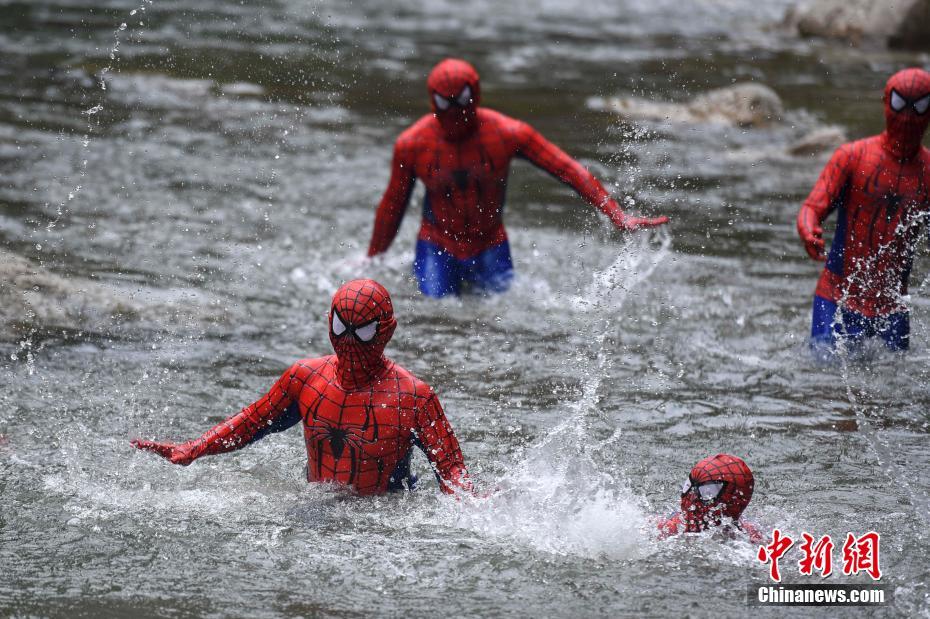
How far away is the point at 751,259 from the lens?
9625mm

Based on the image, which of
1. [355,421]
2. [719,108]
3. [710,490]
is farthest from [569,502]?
[719,108]

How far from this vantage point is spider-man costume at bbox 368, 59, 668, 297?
793cm

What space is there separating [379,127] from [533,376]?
6.10 meters

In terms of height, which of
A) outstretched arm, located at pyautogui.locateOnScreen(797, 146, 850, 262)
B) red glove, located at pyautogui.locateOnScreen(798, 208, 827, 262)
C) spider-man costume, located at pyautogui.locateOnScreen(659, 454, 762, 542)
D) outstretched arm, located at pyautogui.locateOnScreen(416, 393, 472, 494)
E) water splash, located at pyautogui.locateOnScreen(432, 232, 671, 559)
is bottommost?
water splash, located at pyautogui.locateOnScreen(432, 232, 671, 559)

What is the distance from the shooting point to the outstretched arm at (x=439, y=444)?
5277mm

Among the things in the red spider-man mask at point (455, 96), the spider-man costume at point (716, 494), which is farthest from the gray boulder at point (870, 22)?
the spider-man costume at point (716, 494)

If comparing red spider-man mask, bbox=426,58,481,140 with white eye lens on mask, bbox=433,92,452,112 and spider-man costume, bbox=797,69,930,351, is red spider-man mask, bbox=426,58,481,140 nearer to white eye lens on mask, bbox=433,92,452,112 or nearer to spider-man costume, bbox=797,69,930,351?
white eye lens on mask, bbox=433,92,452,112

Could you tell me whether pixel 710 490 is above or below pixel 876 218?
below

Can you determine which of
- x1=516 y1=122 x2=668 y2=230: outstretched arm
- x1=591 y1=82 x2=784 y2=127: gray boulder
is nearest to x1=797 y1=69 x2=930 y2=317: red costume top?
x1=516 y1=122 x2=668 y2=230: outstretched arm

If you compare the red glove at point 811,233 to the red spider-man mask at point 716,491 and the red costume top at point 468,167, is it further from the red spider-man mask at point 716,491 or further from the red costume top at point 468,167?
the red spider-man mask at point 716,491

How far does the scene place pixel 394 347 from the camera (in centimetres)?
802

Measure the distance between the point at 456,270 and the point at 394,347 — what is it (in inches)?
A: 30.8

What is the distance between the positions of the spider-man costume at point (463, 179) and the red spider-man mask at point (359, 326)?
2959mm

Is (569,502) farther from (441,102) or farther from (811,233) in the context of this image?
(441,102)
